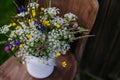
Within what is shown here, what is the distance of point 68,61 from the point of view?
132 centimetres

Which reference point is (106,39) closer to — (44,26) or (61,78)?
(61,78)

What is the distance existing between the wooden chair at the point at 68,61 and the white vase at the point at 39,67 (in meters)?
0.04

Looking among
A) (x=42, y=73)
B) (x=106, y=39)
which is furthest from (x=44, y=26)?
(x=106, y=39)

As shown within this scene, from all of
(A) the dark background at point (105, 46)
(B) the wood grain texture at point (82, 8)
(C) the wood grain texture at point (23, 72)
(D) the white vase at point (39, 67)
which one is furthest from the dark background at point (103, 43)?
(D) the white vase at point (39, 67)

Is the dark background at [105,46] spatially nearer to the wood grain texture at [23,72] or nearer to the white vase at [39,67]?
the wood grain texture at [23,72]

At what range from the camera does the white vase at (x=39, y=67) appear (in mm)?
1030

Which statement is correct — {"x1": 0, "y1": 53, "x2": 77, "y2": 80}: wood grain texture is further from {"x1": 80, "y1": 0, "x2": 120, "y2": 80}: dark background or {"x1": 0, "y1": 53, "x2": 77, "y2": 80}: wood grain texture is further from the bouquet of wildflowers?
{"x1": 80, "y1": 0, "x2": 120, "y2": 80}: dark background

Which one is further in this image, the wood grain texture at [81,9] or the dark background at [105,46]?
the dark background at [105,46]

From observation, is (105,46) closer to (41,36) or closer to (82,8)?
(82,8)

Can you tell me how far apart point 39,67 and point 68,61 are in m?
0.28

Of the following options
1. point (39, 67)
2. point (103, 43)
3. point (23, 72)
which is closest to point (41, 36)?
point (39, 67)

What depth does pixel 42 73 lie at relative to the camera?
1.14 meters

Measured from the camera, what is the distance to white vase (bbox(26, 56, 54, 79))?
40.5 inches

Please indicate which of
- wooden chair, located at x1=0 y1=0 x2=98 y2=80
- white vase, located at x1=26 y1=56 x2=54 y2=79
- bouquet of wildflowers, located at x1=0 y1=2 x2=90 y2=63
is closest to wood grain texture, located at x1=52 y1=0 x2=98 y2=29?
wooden chair, located at x1=0 y1=0 x2=98 y2=80
